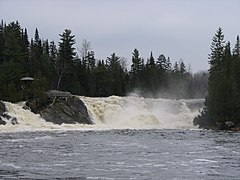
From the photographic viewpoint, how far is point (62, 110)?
6469 centimetres

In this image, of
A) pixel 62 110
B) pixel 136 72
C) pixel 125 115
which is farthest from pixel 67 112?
pixel 136 72

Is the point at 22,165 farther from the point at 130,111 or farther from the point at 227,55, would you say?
the point at 227,55

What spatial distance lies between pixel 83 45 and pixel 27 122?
66987 millimetres

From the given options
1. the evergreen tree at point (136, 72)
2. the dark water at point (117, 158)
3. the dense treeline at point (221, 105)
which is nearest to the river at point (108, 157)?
the dark water at point (117, 158)

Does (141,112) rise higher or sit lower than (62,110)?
lower

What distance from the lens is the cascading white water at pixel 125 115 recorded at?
195 feet

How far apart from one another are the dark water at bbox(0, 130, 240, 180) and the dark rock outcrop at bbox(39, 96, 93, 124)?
18319 millimetres

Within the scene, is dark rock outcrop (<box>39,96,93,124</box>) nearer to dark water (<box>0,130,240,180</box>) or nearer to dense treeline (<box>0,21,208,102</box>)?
dense treeline (<box>0,21,208,102</box>)

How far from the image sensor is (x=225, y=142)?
1661 inches

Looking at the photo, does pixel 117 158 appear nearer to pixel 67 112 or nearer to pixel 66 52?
pixel 67 112

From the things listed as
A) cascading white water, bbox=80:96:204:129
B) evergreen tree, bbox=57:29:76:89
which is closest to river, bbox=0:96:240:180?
cascading white water, bbox=80:96:204:129

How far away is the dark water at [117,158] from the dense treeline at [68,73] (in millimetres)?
29345

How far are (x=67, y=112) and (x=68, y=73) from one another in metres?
30.8

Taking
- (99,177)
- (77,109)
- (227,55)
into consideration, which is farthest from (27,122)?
(227,55)
